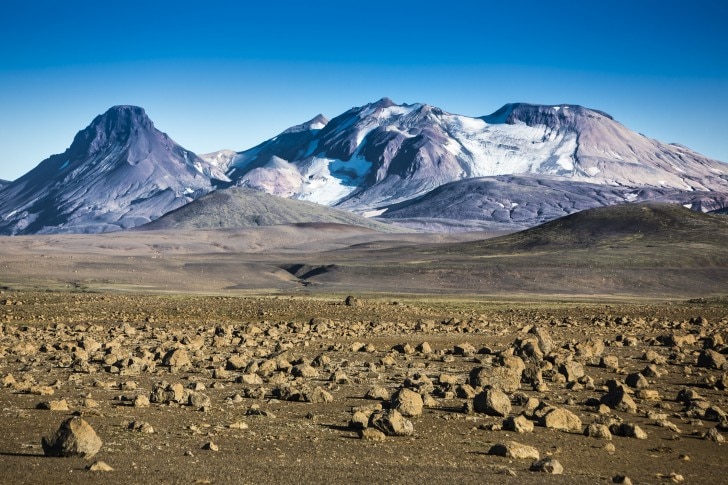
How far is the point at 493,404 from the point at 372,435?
2736 millimetres

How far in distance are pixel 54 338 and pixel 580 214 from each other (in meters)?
118

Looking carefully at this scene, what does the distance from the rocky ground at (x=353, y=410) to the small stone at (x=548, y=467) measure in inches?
1.0

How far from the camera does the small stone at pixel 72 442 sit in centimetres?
1103

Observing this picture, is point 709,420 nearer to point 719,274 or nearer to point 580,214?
point 719,274

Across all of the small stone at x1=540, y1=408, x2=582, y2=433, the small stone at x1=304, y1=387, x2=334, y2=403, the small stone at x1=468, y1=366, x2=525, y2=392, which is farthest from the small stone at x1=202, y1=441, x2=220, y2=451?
the small stone at x1=468, y1=366, x2=525, y2=392

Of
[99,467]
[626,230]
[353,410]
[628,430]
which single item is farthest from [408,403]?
[626,230]

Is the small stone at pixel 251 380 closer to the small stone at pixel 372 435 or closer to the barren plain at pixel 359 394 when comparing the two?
the barren plain at pixel 359 394

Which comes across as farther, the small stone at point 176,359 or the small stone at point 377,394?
the small stone at point 176,359

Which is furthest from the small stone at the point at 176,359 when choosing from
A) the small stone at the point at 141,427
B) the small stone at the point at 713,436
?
the small stone at the point at 713,436

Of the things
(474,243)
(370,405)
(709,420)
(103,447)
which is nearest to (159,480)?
(103,447)

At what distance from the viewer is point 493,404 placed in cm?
1497

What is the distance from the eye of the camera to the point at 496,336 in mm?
31141

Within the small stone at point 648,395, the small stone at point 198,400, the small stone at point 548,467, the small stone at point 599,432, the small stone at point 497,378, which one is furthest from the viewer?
the small stone at point 497,378

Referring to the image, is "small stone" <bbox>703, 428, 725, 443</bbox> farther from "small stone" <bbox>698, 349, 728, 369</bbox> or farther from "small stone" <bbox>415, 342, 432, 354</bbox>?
"small stone" <bbox>415, 342, 432, 354</bbox>
